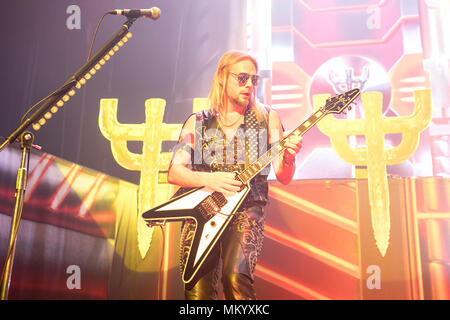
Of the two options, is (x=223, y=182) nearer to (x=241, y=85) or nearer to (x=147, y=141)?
(x=241, y=85)

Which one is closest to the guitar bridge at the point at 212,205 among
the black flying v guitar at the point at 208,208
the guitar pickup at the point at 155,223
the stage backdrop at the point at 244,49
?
the black flying v guitar at the point at 208,208

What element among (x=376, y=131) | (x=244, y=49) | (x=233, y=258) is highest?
(x=244, y=49)

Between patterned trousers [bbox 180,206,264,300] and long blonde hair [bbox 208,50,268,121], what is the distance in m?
0.59

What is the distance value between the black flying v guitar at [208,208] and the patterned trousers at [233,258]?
3cm

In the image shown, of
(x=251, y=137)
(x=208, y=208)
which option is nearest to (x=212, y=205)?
(x=208, y=208)

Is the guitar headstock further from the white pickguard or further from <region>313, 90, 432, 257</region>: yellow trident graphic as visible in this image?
the white pickguard

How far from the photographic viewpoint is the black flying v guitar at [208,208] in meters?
2.21

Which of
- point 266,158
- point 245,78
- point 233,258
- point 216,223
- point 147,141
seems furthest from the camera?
point 147,141

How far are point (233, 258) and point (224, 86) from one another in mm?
992

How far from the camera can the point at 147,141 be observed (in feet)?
9.40

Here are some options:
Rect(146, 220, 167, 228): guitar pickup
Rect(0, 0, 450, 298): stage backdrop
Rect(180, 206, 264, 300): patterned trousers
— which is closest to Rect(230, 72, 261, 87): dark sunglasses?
Rect(0, 0, 450, 298): stage backdrop

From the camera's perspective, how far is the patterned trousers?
2.08 m

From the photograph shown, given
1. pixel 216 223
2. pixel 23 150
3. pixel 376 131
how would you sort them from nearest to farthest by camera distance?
pixel 23 150
pixel 216 223
pixel 376 131
